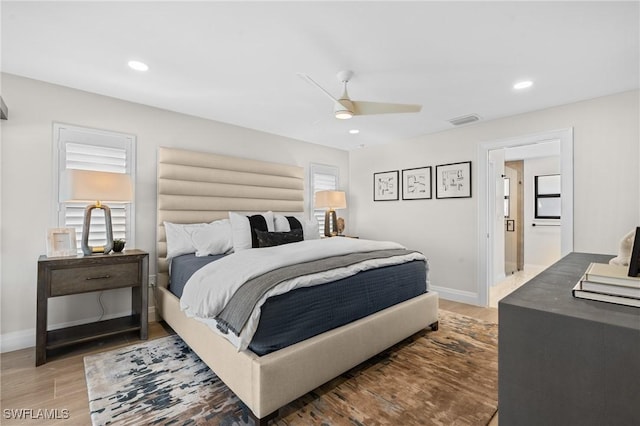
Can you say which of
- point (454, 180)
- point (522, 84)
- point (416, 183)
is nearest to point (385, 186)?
point (416, 183)

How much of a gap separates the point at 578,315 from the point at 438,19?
1.88 meters

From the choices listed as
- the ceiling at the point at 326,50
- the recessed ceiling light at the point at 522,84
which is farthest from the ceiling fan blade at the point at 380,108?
the recessed ceiling light at the point at 522,84

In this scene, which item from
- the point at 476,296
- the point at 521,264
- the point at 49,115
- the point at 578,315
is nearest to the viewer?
the point at 578,315

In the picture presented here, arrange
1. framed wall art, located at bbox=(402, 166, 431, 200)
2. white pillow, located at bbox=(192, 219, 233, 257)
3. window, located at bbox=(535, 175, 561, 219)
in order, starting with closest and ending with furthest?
white pillow, located at bbox=(192, 219, 233, 257)
framed wall art, located at bbox=(402, 166, 431, 200)
window, located at bbox=(535, 175, 561, 219)

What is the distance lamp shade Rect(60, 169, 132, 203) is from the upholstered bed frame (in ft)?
1.97

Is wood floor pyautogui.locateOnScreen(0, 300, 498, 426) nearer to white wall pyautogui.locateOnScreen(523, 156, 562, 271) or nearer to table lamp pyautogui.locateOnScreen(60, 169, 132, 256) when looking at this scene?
table lamp pyautogui.locateOnScreen(60, 169, 132, 256)

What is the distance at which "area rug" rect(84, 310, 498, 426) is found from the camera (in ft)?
5.82

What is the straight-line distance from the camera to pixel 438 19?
190 centimetres

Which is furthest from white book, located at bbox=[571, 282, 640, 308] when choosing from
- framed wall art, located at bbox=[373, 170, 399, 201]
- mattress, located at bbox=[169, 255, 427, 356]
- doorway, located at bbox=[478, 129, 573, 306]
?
framed wall art, located at bbox=[373, 170, 399, 201]

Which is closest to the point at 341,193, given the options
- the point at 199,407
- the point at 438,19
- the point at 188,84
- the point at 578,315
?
the point at 188,84

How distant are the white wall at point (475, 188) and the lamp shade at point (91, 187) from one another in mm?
3737

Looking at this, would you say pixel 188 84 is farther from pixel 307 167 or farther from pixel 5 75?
pixel 307 167

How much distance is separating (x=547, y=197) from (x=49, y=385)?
7621 mm

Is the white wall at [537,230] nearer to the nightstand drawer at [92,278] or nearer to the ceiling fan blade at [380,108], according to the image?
the ceiling fan blade at [380,108]
